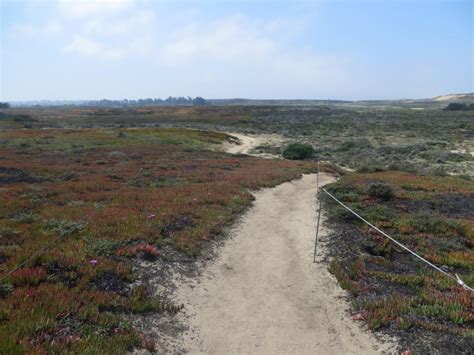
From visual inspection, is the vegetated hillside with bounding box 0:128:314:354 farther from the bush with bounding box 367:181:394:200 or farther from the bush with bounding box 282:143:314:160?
the bush with bounding box 282:143:314:160

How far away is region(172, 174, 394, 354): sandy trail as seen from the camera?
288 inches

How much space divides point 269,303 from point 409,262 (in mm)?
5271

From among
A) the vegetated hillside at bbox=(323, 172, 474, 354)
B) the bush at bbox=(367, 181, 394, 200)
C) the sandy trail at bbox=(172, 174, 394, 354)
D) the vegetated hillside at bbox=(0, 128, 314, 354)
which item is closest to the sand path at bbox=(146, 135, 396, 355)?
the sandy trail at bbox=(172, 174, 394, 354)

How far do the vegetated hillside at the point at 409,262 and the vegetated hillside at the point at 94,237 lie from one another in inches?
188

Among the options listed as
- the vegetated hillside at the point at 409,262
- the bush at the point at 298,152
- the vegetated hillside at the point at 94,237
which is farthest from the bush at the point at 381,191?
the bush at the point at 298,152

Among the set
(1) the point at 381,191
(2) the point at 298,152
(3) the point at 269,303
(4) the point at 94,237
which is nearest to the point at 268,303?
(3) the point at 269,303

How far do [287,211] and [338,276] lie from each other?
7657 millimetres

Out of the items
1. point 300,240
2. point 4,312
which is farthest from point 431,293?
point 4,312

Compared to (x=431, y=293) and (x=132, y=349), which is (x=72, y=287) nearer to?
(x=132, y=349)

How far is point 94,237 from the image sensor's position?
36.4 ft

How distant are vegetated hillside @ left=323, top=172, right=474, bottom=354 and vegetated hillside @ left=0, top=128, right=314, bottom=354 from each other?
4.78 metres

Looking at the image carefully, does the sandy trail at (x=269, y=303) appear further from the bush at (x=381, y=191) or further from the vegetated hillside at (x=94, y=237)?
the bush at (x=381, y=191)

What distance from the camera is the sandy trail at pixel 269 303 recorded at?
288 inches

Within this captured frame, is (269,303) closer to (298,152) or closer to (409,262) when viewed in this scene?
(409,262)
